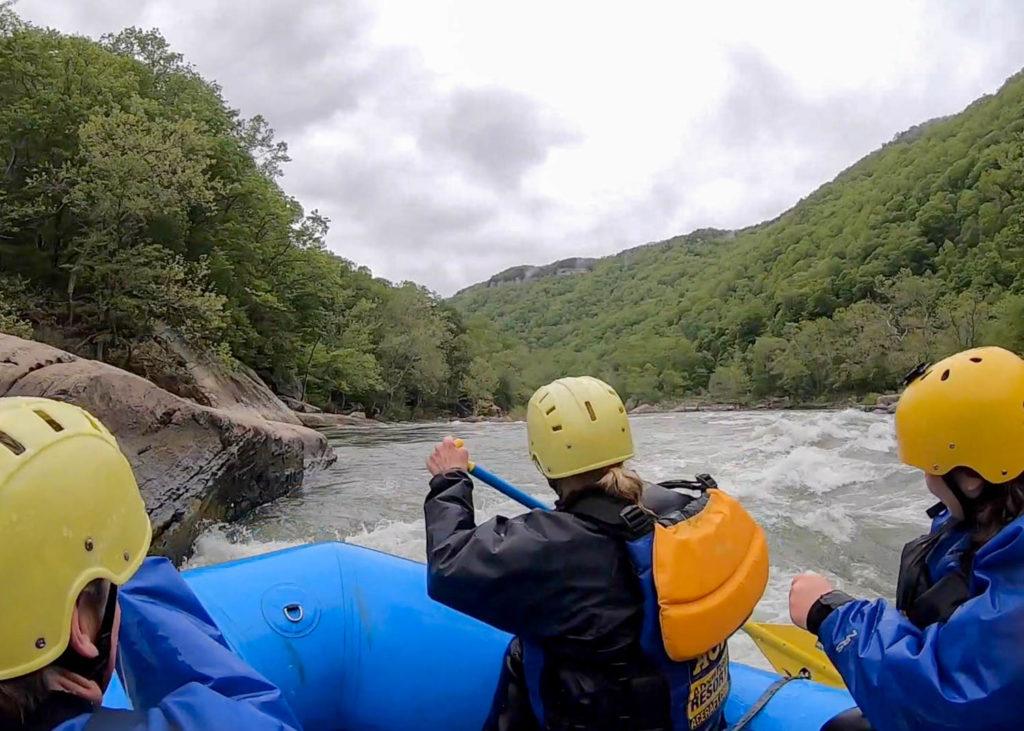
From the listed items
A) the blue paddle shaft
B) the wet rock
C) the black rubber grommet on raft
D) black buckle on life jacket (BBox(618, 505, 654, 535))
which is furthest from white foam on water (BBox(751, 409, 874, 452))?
the wet rock

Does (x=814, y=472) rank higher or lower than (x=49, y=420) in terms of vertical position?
lower

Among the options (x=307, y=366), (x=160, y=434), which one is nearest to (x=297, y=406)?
(x=307, y=366)

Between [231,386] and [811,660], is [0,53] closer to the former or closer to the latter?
[231,386]

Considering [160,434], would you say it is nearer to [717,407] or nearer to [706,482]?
[706,482]

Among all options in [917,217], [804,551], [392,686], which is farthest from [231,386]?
[917,217]

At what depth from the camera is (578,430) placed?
186cm

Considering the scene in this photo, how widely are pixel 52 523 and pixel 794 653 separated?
8.06ft

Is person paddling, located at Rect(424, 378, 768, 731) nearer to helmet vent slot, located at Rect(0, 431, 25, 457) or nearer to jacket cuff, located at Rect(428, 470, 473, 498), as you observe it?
jacket cuff, located at Rect(428, 470, 473, 498)

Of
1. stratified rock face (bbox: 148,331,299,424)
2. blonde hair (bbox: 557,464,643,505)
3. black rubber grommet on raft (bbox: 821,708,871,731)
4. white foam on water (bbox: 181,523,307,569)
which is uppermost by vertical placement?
stratified rock face (bbox: 148,331,299,424)

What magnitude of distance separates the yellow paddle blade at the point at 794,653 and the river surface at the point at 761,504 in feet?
5.71

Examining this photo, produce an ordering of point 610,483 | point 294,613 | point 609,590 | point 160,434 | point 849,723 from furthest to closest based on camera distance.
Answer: point 160,434 < point 294,613 < point 849,723 < point 610,483 < point 609,590

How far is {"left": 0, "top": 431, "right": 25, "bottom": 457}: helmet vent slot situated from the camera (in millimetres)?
922

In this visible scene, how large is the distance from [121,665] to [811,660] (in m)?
2.24

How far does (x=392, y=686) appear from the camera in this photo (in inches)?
96.3
